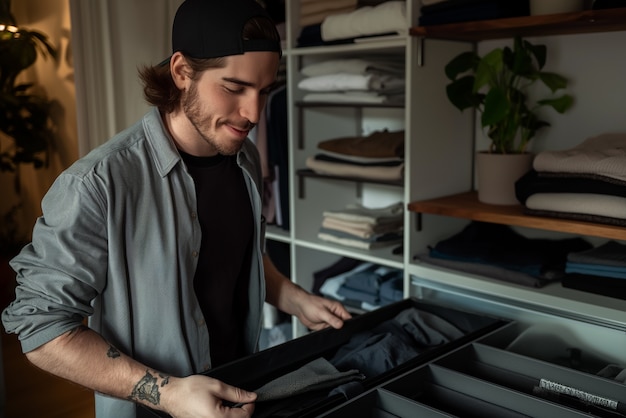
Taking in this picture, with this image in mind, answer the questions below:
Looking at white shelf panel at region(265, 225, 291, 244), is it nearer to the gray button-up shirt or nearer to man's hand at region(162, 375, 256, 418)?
the gray button-up shirt

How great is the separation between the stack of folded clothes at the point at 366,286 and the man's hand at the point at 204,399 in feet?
4.84

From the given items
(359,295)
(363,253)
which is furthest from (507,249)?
(359,295)

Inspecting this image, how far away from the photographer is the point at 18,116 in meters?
3.33

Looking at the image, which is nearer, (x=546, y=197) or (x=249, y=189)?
(x=249, y=189)

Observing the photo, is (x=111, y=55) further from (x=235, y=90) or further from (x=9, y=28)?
(x=235, y=90)

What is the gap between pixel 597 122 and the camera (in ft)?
7.10

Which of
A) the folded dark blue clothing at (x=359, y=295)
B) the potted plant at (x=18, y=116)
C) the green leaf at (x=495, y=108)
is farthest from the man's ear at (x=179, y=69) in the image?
the potted plant at (x=18, y=116)

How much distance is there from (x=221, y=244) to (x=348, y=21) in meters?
1.26

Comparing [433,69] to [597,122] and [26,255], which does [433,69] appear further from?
[26,255]

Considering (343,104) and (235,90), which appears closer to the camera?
(235,90)

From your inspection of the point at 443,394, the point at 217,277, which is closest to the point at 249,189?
the point at 217,277

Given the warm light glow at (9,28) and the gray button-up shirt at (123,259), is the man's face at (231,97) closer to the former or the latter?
the gray button-up shirt at (123,259)

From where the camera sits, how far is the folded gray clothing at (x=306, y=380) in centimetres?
125

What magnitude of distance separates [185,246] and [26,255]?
0.31m
